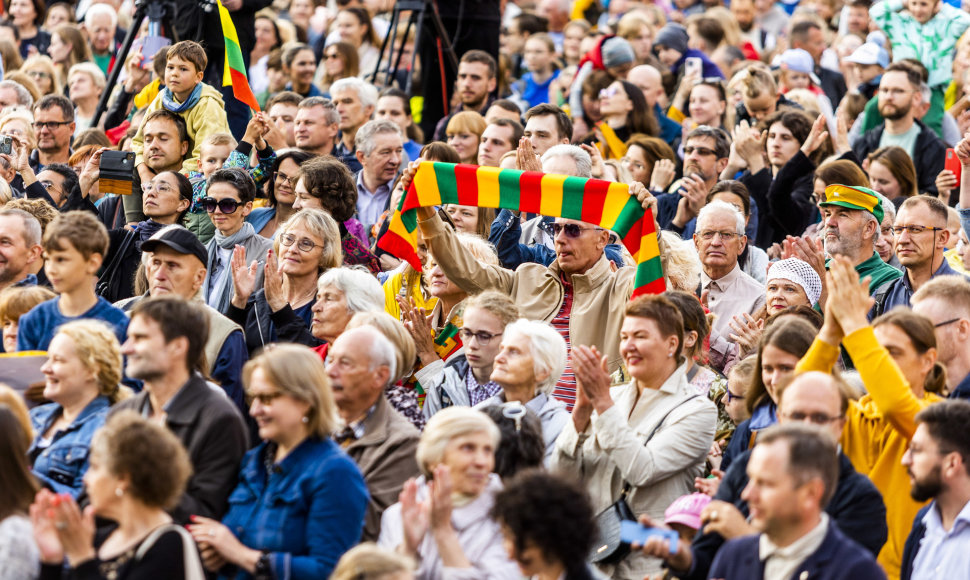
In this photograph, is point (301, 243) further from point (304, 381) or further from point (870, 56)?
point (870, 56)

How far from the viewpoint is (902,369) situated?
521 centimetres

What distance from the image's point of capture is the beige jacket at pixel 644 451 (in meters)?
5.26

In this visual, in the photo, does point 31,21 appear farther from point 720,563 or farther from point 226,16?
point 720,563

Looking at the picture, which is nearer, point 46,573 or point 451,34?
point 46,573

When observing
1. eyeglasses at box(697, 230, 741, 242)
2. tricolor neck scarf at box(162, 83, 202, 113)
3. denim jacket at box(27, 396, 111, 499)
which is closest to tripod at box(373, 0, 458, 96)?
tricolor neck scarf at box(162, 83, 202, 113)

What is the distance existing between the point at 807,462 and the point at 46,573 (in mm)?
2367

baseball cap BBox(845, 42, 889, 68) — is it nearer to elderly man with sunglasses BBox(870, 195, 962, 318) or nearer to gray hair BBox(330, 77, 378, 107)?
gray hair BBox(330, 77, 378, 107)

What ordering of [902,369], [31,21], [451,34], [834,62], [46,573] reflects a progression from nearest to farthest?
[46,573], [902,369], [451,34], [834,62], [31,21]

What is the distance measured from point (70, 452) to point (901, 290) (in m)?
4.03

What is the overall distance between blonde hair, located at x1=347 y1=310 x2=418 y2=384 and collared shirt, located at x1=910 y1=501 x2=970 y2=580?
2061 millimetres

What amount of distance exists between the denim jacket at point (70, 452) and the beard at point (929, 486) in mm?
2876

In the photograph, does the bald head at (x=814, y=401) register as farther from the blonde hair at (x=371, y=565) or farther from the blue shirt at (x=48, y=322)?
the blue shirt at (x=48, y=322)

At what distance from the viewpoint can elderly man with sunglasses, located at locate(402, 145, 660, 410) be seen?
6.66m

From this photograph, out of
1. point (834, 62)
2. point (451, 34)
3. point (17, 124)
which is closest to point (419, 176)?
point (17, 124)
